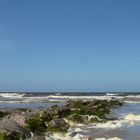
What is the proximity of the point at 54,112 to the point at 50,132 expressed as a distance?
735 centimetres

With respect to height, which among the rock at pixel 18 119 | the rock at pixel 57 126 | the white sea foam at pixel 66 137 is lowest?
the white sea foam at pixel 66 137

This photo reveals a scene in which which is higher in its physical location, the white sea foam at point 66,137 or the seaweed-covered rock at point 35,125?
the seaweed-covered rock at point 35,125

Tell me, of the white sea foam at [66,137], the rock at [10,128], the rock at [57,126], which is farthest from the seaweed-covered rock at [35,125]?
the rock at [10,128]

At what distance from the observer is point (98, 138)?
15742 mm

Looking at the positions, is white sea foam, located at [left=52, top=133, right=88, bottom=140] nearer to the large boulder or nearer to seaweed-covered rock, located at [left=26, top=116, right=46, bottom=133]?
the large boulder

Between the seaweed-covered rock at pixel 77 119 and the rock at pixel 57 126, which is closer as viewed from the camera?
the rock at pixel 57 126

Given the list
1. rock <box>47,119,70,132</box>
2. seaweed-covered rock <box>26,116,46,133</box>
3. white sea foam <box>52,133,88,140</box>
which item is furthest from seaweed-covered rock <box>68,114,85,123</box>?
white sea foam <box>52,133,88,140</box>

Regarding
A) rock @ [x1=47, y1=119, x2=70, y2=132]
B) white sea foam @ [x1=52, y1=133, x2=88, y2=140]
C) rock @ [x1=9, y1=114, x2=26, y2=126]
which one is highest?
rock @ [x1=9, y1=114, x2=26, y2=126]

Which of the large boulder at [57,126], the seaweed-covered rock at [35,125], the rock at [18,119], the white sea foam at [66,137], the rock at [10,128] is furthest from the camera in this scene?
the large boulder at [57,126]

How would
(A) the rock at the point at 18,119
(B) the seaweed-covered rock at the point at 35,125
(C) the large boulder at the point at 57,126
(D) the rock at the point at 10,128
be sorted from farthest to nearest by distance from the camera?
1. (C) the large boulder at the point at 57,126
2. (A) the rock at the point at 18,119
3. (B) the seaweed-covered rock at the point at 35,125
4. (D) the rock at the point at 10,128

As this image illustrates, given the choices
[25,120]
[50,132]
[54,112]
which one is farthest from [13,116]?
[54,112]

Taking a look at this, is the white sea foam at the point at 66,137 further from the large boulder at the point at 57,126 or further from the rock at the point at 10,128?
the rock at the point at 10,128

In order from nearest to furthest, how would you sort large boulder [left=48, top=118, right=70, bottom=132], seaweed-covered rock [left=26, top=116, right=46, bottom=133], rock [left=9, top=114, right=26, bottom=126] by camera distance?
seaweed-covered rock [left=26, top=116, right=46, bottom=133] < rock [left=9, top=114, right=26, bottom=126] < large boulder [left=48, top=118, right=70, bottom=132]

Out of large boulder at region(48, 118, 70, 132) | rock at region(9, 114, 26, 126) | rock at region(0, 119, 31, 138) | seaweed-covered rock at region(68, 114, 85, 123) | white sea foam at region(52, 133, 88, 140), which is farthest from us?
seaweed-covered rock at region(68, 114, 85, 123)
